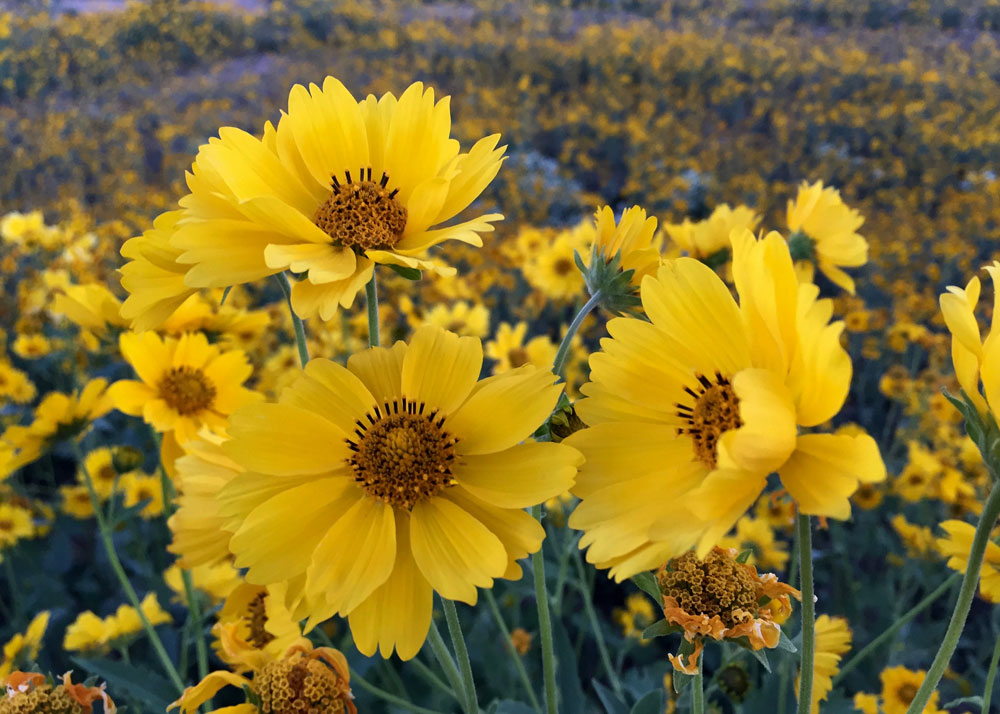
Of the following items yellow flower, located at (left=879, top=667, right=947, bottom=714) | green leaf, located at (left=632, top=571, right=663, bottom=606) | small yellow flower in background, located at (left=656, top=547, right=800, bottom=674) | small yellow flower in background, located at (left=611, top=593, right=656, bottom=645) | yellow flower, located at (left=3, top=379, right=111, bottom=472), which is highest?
green leaf, located at (left=632, top=571, right=663, bottom=606)

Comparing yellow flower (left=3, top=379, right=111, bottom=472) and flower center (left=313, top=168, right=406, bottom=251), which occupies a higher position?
flower center (left=313, top=168, right=406, bottom=251)

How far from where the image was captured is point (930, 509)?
2537mm

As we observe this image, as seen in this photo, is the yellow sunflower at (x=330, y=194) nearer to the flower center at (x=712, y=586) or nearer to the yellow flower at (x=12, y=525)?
the flower center at (x=712, y=586)

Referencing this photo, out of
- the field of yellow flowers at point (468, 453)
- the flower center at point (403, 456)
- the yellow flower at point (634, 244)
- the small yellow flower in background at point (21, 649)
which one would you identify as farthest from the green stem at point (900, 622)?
the small yellow flower in background at point (21, 649)

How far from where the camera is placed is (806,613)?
56cm

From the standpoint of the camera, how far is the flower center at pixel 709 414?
0.58 meters

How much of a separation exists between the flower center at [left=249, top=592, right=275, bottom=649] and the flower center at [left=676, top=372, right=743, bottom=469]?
0.76m

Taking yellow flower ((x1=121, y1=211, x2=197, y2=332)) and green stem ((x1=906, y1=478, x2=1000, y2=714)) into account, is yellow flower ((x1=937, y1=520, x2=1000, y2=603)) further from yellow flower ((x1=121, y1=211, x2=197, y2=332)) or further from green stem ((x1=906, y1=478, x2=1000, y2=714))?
yellow flower ((x1=121, y1=211, x2=197, y2=332))

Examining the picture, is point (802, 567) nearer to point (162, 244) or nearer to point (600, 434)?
point (600, 434)

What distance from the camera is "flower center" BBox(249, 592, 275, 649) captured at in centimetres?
109

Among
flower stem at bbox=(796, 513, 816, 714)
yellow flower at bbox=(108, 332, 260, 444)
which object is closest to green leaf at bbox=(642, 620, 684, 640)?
flower stem at bbox=(796, 513, 816, 714)

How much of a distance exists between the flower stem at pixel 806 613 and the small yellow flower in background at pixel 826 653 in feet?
1.23

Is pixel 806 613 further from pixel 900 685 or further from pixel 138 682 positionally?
pixel 900 685

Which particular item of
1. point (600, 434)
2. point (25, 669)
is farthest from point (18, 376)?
point (600, 434)
